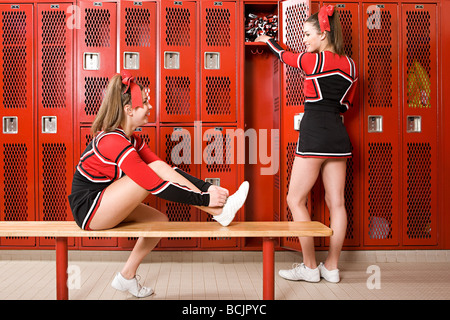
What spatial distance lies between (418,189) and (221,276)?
5.65 ft

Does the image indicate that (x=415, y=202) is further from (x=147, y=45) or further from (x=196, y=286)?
(x=147, y=45)

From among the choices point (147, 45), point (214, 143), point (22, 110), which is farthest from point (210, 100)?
point (22, 110)

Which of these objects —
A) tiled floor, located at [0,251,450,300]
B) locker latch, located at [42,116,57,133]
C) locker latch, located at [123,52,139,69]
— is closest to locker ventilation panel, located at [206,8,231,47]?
locker latch, located at [123,52,139,69]

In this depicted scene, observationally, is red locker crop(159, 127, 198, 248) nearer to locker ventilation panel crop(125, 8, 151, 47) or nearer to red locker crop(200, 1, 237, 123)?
red locker crop(200, 1, 237, 123)

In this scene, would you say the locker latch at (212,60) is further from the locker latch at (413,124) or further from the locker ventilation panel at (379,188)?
the locker latch at (413,124)

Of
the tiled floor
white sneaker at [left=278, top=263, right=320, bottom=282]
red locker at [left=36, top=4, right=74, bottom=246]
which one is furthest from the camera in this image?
red locker at [left=36, top=4, right=74, bottom=246]

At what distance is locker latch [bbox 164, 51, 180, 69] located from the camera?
310 cm

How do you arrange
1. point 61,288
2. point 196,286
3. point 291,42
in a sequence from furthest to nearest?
point 291,42
point 196,286
point 61,288

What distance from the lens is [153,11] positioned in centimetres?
310

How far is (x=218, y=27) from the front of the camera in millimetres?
3123

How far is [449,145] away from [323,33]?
4.86 feet

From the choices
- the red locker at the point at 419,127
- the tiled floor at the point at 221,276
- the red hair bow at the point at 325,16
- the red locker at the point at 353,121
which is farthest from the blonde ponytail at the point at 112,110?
the red locker at the point at 419,127

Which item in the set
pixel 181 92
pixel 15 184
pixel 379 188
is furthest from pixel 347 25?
pixel 15 184

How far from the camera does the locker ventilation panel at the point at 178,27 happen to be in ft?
10.2
